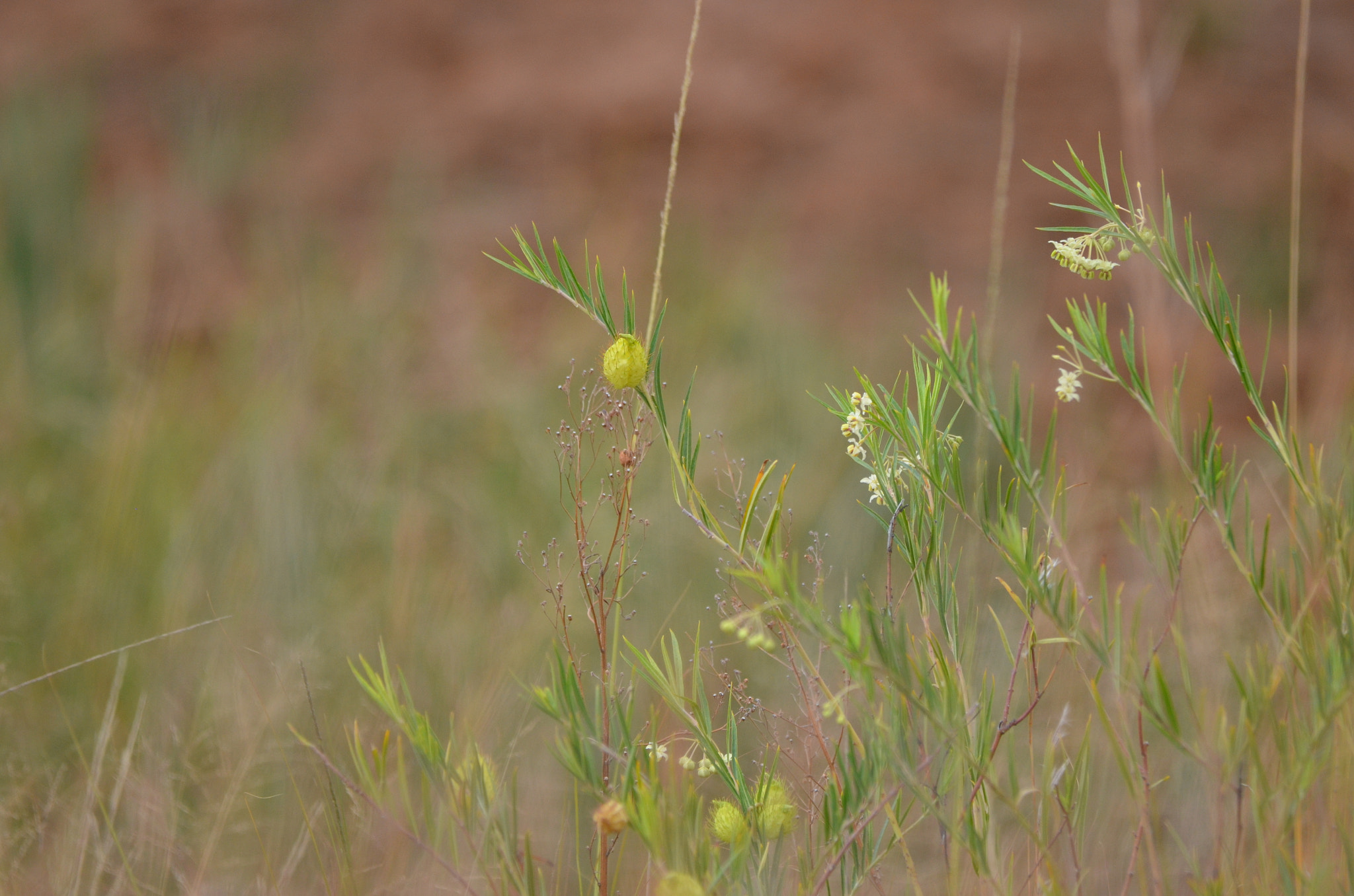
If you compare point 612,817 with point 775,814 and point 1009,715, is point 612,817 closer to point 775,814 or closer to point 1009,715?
point 775,814

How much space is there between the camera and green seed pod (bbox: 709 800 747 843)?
52cm

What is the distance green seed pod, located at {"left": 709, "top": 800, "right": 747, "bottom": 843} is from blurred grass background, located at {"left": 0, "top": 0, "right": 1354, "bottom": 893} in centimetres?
98

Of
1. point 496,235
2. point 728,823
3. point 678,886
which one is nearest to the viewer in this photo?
point 678,886

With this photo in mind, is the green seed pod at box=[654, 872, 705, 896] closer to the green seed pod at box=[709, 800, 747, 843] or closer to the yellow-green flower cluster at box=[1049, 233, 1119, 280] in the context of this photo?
the green seed pod at box=[709, 800, 747, 843]

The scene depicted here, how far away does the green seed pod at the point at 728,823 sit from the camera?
1.72 feet

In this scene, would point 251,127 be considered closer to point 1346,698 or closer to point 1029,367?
point 1029,367

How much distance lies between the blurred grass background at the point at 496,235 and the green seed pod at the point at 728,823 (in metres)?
0.98

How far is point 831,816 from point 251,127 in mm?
3317

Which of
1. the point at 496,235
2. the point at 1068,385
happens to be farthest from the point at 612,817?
the point at 496,235

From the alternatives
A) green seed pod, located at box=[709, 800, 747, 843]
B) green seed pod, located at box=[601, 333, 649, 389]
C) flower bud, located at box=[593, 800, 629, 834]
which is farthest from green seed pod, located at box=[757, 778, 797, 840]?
green seed pod, located at box=[601, 333, 649, 389]

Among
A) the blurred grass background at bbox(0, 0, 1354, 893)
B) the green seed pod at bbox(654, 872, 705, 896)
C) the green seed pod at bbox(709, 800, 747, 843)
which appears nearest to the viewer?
the green seed pod at bbox(654, 872, 705, 896)

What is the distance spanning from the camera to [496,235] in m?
3.14

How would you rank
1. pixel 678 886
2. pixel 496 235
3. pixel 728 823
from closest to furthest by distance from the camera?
pixel 678 886
pixel 728 823
pixel 496 235

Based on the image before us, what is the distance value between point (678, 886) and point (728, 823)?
0.34 feet
